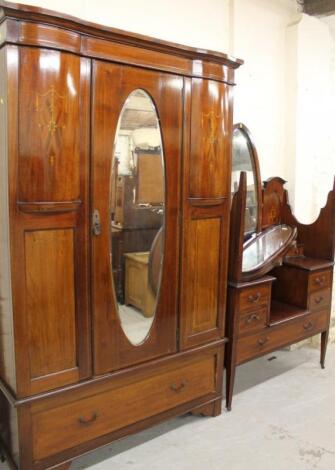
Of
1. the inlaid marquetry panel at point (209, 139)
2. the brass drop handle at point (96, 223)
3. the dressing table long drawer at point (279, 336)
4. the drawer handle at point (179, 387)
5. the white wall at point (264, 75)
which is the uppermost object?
the white wall at point (264, 75)

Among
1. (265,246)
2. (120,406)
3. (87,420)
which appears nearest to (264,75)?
(265,246)

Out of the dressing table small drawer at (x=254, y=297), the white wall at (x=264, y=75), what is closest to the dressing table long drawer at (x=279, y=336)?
the dressing table small drawer at (x=254, y=297)

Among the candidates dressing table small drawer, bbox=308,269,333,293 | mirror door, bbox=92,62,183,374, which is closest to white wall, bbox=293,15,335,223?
dressing table small drawer, bbox=308,269,333,293

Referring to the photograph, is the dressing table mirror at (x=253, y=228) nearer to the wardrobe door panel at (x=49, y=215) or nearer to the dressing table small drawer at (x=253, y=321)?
the dressing table small drawer at (x=253, y=321)

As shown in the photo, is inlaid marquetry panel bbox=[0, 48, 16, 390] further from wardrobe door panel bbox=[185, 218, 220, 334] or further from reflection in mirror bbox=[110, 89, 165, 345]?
wardrobe door panel bbox=[185, 218, 220, 334]

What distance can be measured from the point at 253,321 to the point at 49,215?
146 centimetres

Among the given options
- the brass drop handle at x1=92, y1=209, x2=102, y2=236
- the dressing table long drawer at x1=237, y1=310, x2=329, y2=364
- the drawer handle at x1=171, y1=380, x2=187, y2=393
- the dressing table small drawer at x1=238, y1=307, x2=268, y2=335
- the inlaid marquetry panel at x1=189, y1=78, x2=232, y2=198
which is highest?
the inlaid marquetry panel at x1=189, y1=78, x2=232, y2=198

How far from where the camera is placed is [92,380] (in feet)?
6.25

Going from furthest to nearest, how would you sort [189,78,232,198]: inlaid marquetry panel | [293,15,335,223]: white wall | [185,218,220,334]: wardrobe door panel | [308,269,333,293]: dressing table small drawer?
[293,15,335,223]: white wall, [308,269,333,293]: dressing table small drawer, [185,218,220,334]: wardrobe door panel, [189,78,232,198]: inlaid marquetry panel

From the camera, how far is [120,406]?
2.03 m

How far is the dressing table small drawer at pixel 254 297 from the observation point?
8.16 ft

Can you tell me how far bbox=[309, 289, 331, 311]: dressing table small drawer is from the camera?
9.66 ft

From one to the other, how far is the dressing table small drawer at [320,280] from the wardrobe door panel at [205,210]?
2.81 feet

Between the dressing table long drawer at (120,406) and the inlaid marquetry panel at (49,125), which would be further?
the dressing table long drawer at (120,406)
